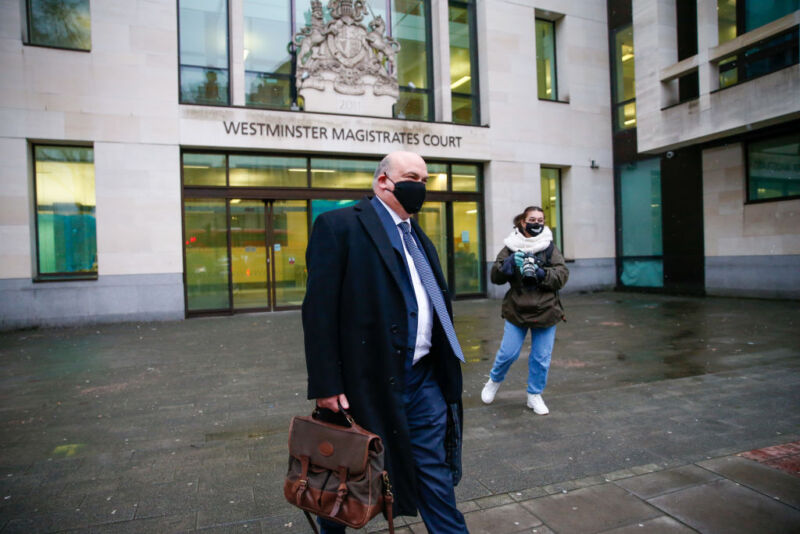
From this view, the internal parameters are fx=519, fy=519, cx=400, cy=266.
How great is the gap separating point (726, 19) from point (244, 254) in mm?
13514

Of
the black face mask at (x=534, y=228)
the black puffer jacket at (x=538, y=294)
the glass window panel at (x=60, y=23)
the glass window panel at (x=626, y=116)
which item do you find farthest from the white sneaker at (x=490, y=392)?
the glass window panel at (x=626, y=116)

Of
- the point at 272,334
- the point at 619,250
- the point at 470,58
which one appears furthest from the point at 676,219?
the point at 272,334

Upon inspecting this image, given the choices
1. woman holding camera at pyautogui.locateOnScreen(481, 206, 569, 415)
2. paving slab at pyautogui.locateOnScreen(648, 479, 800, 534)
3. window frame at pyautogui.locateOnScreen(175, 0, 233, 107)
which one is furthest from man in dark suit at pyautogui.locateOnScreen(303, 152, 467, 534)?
window frame at pyautogui.locateOnScreen(175, 0, 233, 107)

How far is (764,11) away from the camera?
12.5 m

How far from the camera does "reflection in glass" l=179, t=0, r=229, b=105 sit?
1249 centimetres

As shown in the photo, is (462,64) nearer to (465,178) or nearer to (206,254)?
(465,178)

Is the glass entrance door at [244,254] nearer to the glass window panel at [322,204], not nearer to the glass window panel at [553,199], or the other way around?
the glass window panel at [322,204]

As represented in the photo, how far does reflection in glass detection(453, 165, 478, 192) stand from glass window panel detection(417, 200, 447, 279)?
75 centimetres

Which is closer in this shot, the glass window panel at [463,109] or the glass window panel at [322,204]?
the glass window panel at [322,204]

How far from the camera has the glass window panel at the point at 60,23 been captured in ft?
37.1

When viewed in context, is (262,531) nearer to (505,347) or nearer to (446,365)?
(446,365)

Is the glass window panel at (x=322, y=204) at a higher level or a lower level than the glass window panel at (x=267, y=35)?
lower

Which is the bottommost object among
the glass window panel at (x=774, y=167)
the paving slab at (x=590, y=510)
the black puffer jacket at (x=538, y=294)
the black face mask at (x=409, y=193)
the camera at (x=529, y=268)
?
the paving slab at (x=590, y=510)

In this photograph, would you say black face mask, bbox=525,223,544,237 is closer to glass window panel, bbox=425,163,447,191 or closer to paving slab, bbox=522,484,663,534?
paving slab, bbox=522,484,663,534
